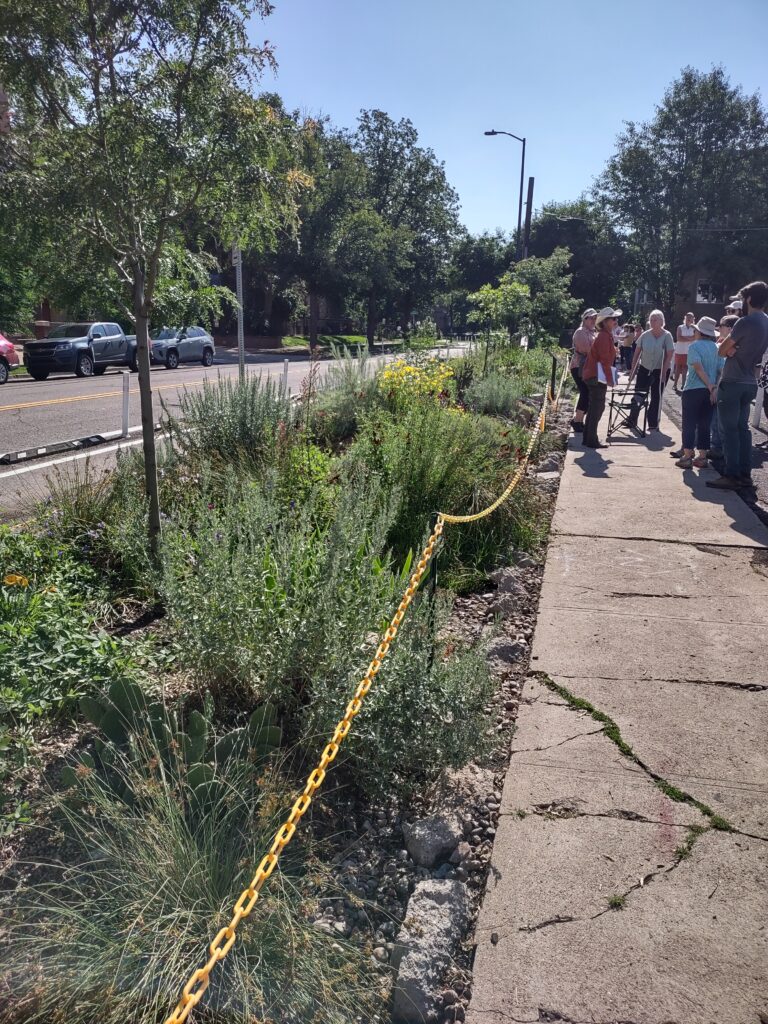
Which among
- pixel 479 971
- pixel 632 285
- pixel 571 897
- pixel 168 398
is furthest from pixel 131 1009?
pixel 632 285

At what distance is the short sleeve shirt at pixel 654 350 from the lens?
12570 mm

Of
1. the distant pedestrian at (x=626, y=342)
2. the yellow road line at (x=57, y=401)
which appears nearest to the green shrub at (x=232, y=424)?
the yellow road line at (x=57, y=401)

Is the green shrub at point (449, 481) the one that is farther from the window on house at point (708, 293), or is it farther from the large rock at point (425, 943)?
the window on house at point (708, 293)

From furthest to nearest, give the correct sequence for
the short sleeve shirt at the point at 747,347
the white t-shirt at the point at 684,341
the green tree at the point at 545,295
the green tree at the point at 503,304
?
the green tree at the point at 545,295
the green tree at the point at 503,304
the white t-shirt at the point at 684,341
the short sleeve shirt at the point at 747,347

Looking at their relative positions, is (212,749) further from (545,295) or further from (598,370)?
(545,295)

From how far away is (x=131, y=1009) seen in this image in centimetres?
209

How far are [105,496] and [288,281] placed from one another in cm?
4295

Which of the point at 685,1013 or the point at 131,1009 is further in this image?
the point at 685,1013

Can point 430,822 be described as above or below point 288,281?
below

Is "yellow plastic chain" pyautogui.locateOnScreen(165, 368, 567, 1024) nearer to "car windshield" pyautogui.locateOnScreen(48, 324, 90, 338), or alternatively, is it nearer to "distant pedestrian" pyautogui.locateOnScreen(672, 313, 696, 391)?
"distant pedestrian" pyautogui.locateOnScreen(672, 313, 696, 391)

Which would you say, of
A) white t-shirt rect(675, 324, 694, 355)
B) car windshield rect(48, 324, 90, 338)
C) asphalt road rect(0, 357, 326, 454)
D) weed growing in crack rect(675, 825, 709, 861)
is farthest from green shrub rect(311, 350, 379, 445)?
car windshield rect(48, 324, 90, 338)

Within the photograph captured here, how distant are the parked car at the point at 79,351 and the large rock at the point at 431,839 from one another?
23.5 metres

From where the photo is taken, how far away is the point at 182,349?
3031cm

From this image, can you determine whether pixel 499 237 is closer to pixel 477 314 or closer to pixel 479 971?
pixel 477 314
